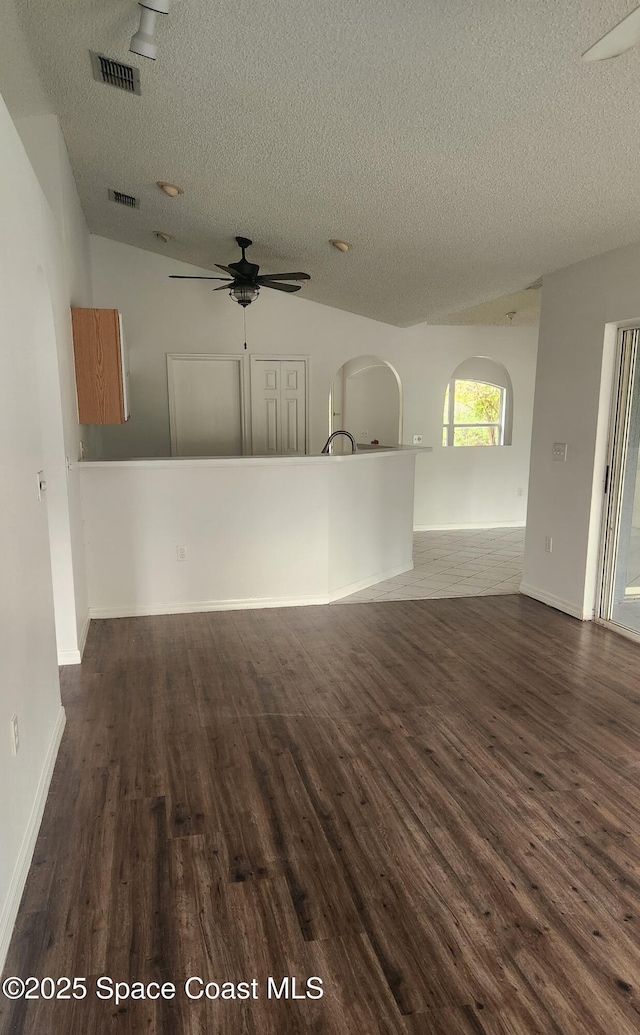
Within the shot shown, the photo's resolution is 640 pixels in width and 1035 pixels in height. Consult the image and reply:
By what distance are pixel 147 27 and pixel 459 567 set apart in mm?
5016

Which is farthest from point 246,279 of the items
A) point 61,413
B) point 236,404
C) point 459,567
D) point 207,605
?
point 459,567

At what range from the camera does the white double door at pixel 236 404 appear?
6953 millimetres

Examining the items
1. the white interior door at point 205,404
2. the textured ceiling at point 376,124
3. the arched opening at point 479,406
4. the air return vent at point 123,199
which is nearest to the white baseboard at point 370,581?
the white interior door at point 205,404

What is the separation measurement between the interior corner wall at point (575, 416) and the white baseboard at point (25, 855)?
368cm

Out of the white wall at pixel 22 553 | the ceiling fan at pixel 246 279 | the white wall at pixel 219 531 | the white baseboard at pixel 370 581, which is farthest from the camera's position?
the ceiling fan at pixel 246 279

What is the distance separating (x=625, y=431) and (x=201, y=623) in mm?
3257

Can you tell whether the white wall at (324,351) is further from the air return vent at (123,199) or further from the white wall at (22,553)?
the white wall at (22,553)

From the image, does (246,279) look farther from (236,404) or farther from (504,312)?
(504,312)

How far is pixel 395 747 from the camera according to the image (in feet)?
9.45

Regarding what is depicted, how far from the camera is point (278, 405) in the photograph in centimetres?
726

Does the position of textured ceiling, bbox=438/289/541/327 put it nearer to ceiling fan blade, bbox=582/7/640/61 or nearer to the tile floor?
the tile floor

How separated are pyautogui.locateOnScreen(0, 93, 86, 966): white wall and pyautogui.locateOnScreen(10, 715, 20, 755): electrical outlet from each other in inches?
1.2

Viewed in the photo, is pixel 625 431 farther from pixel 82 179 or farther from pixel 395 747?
pixel 82 179

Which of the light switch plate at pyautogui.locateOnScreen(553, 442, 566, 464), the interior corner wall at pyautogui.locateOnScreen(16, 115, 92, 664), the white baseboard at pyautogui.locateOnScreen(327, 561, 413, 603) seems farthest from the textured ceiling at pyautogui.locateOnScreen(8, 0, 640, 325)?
the white baseboard at pyautogui.locateOnScreen(327, 561, 413, 603)
